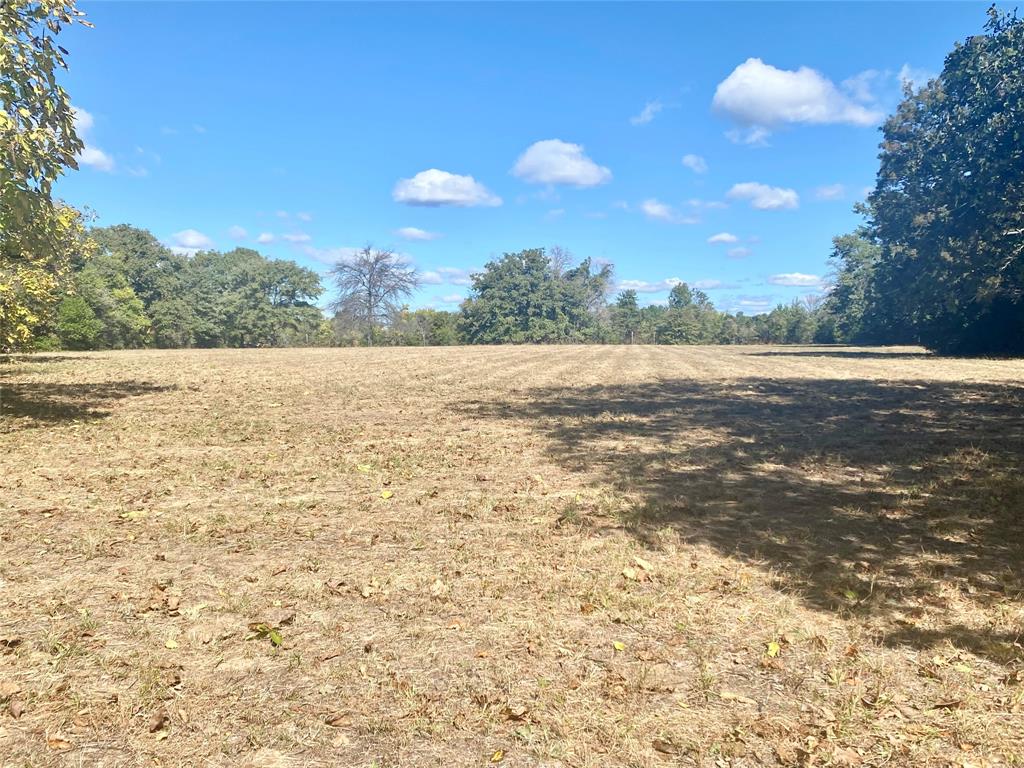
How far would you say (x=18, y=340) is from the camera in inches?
747

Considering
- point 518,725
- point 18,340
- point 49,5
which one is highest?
point 49,5

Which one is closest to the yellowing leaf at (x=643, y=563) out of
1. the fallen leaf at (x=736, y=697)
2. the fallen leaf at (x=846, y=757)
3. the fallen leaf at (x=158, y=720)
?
the fallen leaf at (x=736, y=697)

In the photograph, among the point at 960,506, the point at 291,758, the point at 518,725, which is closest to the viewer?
the point at 291,758

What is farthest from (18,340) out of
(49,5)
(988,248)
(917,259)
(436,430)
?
(917,259)

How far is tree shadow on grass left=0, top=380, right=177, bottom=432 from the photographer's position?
37.5 ft

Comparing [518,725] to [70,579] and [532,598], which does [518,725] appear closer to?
[532,598]

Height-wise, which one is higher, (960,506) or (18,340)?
(18,340)

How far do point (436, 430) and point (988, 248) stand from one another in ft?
78.7

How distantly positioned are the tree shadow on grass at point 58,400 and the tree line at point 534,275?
2462 mm

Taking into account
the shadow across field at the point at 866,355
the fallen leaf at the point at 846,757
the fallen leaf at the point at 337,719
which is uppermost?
the shadow across field at the point at 866,355

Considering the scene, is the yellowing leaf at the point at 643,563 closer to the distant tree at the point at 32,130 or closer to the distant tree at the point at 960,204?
the distant tree at the point at 32,130

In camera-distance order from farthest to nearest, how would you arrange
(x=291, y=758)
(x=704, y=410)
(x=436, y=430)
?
(x=704, y=410) < (x=436, y=430) < (x=291, y=758)

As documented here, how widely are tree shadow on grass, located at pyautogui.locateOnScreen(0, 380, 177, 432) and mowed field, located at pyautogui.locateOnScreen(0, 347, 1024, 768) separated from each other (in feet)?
5.86

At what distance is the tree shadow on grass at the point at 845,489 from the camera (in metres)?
4.34
